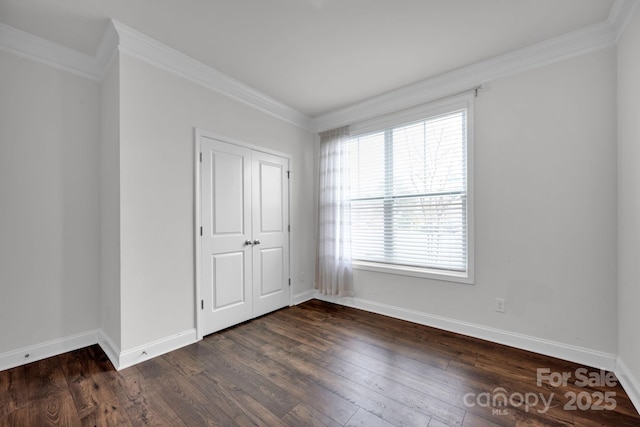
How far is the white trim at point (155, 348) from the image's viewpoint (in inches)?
86.3

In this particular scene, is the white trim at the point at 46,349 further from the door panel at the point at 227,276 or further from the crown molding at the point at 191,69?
the crown molding at the point at 191,69

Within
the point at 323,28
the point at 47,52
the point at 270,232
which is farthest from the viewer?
the point at 270,232

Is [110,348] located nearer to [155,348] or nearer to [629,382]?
[155,348]

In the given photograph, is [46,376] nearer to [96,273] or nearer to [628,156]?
[96,273]

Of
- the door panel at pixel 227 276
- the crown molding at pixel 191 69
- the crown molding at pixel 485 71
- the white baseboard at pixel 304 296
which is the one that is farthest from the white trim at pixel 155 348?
A: the crown molding at pixel 485 71

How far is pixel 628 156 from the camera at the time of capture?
192 cm

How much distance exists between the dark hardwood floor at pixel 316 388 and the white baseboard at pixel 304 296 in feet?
3.83

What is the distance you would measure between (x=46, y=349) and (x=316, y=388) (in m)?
2.37

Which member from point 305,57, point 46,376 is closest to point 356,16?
point 305,57

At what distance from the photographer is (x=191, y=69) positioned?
2.64 meters

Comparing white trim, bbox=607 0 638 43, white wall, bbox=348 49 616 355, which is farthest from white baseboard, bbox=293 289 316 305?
white trim, bbox=607 0 638 43

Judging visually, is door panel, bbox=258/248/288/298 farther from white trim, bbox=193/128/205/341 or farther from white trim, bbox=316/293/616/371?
white trim, bbox=316/293/616/371

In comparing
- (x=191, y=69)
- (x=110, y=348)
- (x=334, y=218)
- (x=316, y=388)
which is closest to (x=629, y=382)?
(x=316, y=388)

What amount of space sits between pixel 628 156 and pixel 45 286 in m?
4.69
